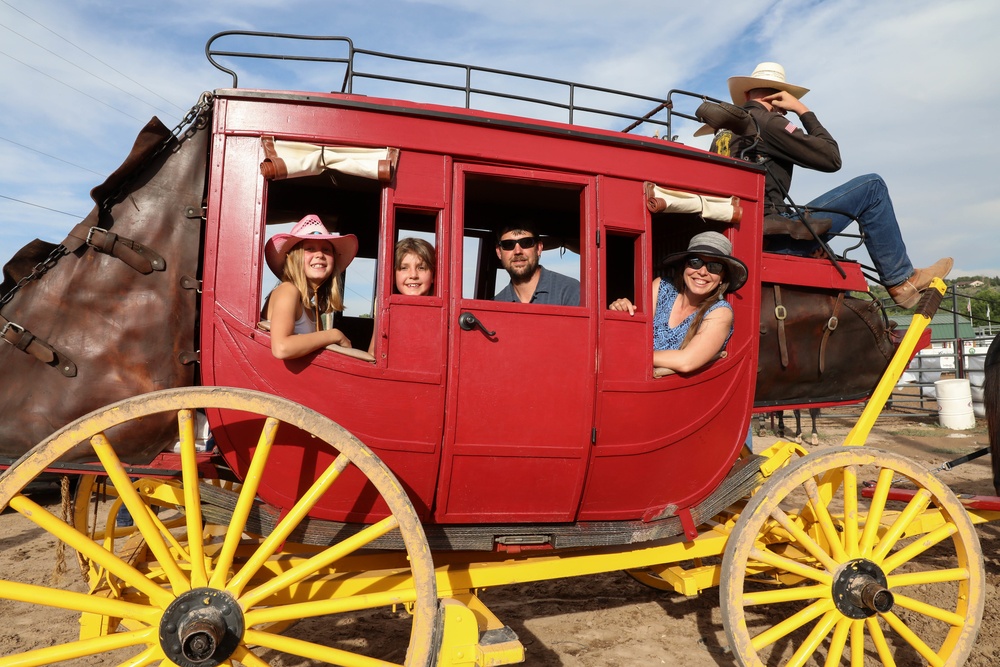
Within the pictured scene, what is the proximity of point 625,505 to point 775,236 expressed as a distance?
5.78ft

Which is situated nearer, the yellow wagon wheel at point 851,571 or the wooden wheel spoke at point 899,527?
the yellow wagon wheel at point 851,571

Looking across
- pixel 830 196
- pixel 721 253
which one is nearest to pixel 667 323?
pixel 721 253

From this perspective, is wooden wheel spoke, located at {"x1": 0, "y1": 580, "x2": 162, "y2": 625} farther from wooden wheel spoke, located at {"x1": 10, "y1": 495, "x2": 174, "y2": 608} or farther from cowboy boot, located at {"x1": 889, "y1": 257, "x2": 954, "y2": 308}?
cowboy boot, located at {"x1": 889, "y1": 257, "x2": 954, "y2": 308}

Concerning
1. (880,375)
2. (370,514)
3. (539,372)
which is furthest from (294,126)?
(880,375)

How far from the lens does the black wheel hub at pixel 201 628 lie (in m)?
1.96

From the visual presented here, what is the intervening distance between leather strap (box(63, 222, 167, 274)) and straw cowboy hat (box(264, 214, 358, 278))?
1.42 feet

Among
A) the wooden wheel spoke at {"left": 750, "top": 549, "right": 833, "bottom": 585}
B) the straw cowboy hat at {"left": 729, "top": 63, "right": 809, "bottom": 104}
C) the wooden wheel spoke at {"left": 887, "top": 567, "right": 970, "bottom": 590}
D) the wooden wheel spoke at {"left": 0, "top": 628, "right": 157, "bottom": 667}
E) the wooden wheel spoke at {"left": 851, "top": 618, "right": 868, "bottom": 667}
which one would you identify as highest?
the straw cowboy hat at {"left": 729, "top": 63, "right": 809, "bottom": 104}

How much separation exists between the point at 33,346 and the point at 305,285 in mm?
1008

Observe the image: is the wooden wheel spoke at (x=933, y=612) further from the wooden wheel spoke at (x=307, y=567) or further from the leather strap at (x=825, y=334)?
the wooden wheel spoke at (x=307, y=567)

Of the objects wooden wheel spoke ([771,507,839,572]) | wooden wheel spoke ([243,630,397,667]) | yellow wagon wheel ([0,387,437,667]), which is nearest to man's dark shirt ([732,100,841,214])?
wooden wheel spoke ([771,507,839,572])

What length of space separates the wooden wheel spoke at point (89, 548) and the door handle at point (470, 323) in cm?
136

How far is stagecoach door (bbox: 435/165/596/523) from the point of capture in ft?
8.22

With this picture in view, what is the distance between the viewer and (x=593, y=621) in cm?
366

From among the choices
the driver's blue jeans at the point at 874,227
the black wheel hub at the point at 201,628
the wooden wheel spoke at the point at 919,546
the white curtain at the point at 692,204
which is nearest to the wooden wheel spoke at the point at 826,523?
the wooden wheel spoke at the point at 919,546
